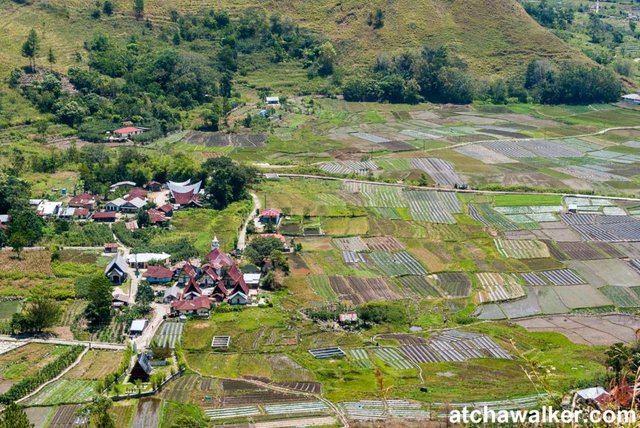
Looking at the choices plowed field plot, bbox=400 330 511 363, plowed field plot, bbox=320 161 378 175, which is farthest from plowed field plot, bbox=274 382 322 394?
plowed field plot, bbox=320 161 378 175

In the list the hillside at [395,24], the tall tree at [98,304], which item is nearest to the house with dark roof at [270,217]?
the tall tree at [98,304]

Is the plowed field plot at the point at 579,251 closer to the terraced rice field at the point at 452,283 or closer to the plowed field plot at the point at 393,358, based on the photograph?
the terraced rice field at the point at 452,283

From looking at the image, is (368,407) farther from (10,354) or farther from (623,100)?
(623,100)

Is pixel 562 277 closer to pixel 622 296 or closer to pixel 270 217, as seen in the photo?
pixel 622 296

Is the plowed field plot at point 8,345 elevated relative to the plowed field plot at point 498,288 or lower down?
elevated

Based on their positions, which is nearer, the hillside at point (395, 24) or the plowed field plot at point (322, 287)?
the plowed field plot at point (322, 287)

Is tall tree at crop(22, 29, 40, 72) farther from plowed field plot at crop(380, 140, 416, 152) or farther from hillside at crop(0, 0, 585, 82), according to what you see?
plowed field plot at crop(380, 140, 416, 152)
